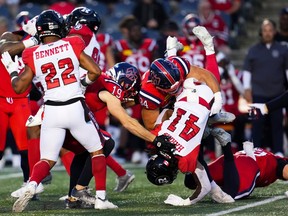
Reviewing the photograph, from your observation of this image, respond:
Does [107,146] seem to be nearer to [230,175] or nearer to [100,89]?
[100,89]

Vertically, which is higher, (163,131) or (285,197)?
(163,131)

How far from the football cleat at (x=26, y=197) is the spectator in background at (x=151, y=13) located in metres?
7.84

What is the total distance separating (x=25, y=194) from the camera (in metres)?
7.60

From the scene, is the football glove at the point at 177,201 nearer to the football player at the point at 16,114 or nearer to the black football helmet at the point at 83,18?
the football player at the point at 16,114

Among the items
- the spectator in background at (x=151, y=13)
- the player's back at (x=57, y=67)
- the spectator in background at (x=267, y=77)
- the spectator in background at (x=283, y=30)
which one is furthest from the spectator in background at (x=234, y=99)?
the player's back at (x=57, y=67)

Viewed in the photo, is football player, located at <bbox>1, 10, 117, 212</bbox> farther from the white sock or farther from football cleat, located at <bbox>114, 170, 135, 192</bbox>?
football cleat, located at <bbox>114, 170, 135, 192</bbox>

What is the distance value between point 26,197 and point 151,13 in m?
8.08

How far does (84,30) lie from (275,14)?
24.5 ft

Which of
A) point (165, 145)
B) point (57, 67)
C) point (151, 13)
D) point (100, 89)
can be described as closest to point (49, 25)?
point (57, 67)

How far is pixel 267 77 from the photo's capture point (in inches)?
474

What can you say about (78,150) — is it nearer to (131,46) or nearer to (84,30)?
(84,30)

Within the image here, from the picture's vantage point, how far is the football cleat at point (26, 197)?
7.59 meters

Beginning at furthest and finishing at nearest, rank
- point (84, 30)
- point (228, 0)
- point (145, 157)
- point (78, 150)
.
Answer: point (228, 0) → point (145, 157) → point (84, 30) → point (78, 150)

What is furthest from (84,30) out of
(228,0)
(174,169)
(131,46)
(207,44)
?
(228,0)
